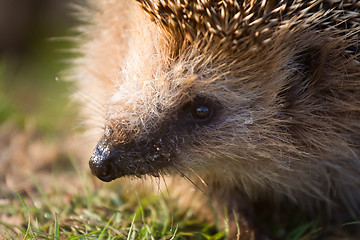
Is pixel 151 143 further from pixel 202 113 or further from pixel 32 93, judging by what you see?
pixel 32 93

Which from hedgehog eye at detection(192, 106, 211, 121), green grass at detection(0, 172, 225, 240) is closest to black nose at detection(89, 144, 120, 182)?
green grass at detection(0, 172, 225, 240)

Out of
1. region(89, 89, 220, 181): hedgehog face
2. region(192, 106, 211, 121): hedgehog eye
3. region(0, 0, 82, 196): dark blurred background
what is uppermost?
region(192, 106, 211, 121): hedgehog eye

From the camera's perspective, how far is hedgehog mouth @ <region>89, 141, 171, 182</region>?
1.70m

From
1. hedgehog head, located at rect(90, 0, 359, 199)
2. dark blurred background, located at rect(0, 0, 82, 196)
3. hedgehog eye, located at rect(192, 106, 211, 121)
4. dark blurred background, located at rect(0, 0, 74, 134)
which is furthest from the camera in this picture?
dark blurred background, located at rect(0, 0, 74, 134)

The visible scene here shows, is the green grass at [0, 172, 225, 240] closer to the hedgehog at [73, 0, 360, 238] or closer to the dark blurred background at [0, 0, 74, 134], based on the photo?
the hedgehog at [73, 0, 360, 238]

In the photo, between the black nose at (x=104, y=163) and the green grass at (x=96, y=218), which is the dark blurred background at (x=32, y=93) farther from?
the black nose at (x=104, y=163)

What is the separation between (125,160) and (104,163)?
0.08 metres

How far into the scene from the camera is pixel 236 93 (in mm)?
1750

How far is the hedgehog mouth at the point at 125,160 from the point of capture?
1.70 metres

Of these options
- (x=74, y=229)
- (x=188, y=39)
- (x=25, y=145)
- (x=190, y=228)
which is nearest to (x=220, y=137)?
(x=188, y=39)

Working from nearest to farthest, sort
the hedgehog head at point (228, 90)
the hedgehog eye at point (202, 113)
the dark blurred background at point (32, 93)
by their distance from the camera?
the hedgehog head at point (228, 90) → the hedgehog eye at point (202, 113) → the dark blurred background at point (32, 93)

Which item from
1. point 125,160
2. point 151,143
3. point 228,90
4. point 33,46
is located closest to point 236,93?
point 228,90

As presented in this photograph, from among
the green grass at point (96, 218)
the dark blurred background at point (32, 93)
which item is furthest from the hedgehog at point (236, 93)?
the dark blurred background at point (32, 93)

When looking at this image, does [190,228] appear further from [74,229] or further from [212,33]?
[212,33]
